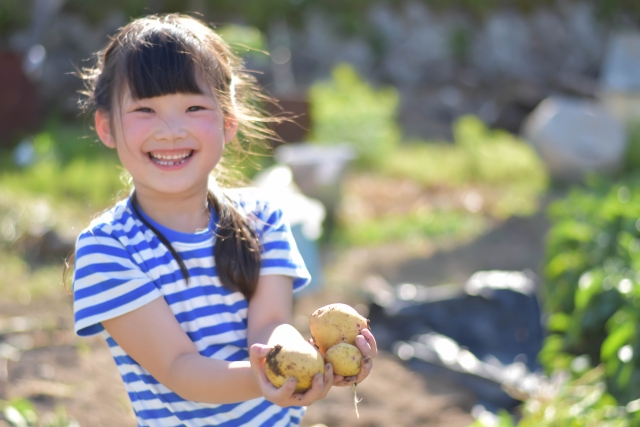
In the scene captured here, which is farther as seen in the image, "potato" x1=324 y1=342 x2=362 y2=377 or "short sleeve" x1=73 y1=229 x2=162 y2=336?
"short sleeve" x1=73 y1=229 x2=162 y2=336

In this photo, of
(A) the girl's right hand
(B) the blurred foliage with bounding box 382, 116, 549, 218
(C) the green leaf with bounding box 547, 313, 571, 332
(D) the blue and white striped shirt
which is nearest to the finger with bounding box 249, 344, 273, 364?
(A) the girl's right hand

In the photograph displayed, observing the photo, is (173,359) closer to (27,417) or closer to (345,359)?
(345,359)

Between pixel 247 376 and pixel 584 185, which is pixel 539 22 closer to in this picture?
pixel 584 185

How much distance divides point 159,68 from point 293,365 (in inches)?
26.9

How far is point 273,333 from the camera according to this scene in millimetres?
1504

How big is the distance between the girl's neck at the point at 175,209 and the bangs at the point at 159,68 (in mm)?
242

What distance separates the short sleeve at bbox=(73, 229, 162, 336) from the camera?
4.98 ft

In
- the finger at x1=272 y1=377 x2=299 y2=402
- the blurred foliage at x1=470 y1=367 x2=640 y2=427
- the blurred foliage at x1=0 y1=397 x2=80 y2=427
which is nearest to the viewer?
the finger at x1=272 y1=377 x2=299 y2=402

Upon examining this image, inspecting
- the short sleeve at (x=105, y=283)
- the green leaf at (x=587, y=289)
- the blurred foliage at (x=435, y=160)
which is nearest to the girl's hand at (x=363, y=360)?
the short sleeve at (x=105, y=283)

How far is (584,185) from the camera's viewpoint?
7.88 meters

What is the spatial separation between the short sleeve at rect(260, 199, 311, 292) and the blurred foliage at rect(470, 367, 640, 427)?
1.40 m

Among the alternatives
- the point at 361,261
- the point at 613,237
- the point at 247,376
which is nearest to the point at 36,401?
the point at 247,376

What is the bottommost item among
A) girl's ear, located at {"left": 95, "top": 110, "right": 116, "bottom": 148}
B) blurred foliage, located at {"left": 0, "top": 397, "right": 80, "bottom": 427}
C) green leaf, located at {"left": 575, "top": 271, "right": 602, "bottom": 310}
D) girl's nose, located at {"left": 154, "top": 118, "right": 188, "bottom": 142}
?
blurred foliage, located at {"left": 0, "top": 397, "right": 80, "bottom": 427}

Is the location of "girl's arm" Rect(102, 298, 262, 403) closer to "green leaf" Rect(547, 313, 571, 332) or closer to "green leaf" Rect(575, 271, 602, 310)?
"green leaf" Rect(575, 271, 602, 310)
